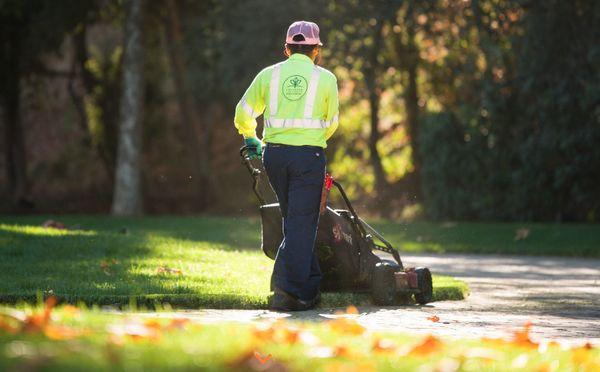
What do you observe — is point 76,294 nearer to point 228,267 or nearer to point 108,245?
point 228,267

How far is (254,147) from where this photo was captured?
33.3 feet

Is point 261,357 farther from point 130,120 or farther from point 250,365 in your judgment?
point 130,120

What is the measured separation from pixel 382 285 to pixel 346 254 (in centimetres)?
41

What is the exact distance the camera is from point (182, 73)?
33000 mm

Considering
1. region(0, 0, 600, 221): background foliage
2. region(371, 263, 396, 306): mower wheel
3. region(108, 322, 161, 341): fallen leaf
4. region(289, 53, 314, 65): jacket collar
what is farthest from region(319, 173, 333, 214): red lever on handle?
region(0, 0, 600, 221): background foliage

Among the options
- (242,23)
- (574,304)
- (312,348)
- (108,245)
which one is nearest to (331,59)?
(242,23)

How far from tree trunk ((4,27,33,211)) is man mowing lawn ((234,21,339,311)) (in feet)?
76.9

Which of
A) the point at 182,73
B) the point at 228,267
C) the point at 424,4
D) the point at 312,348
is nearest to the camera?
the point at 312,348

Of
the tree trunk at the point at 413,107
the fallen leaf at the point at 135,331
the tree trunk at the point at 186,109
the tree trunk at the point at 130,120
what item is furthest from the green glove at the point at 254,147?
the tree trunk at the point at 413,107

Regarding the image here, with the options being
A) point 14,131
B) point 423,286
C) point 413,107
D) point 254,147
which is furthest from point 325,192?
point 413,107

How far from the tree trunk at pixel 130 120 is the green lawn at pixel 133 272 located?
35.3ft

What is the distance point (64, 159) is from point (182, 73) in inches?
319

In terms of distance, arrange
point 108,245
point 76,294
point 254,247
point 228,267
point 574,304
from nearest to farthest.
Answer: point 76,294
point 574,304
point 228,267
point 108,245
point 254,247

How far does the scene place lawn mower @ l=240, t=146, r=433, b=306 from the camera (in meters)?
10.4
